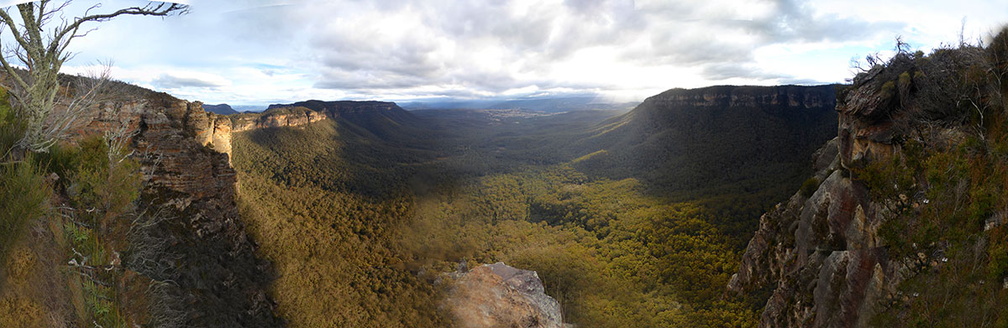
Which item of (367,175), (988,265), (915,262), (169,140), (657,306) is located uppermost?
(169,140)

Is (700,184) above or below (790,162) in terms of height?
below

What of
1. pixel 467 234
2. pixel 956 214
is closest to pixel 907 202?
pixel 956 214

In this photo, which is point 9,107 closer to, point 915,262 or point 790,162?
point 915,262

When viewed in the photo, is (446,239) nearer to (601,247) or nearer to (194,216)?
(601,247)

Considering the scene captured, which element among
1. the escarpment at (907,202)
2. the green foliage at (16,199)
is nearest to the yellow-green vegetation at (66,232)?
the green foliage at (16,199)

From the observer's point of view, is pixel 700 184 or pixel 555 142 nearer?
pixel 700 184

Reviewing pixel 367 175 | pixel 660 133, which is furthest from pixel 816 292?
pixel 660 133

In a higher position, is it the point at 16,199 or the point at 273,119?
the point at 273,119
